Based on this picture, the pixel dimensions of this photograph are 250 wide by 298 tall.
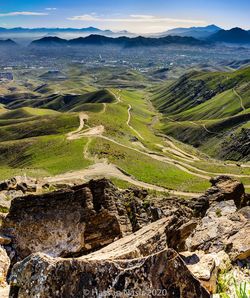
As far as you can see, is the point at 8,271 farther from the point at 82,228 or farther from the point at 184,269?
the point at 184,269

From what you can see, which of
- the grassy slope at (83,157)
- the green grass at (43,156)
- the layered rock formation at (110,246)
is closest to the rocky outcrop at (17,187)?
the green grass at (43,156)

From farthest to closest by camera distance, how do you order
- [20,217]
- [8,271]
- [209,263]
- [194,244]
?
1. [194,244]
2. [20,217]
3. [8,271]
4. [209,263]

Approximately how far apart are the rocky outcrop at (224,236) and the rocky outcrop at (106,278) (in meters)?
9.61

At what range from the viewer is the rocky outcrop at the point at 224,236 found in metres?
22.8

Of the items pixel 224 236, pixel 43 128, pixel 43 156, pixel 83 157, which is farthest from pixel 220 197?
pixel 43 128

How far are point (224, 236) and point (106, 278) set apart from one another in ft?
50.5

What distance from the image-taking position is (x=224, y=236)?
85.7 ft

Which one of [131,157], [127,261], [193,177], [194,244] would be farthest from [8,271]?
[131,157]

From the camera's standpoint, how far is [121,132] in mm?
159750

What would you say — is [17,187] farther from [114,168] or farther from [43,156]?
[43,156]

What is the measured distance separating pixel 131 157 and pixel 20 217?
9402 cm

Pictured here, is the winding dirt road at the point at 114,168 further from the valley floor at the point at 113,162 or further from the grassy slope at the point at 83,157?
the grassy slope at the point at 83,157

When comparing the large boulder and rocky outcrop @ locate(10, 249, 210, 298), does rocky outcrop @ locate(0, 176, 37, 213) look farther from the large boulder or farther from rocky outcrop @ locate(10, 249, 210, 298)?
rocky outcrop @ locate(10, 249, 210, 298)

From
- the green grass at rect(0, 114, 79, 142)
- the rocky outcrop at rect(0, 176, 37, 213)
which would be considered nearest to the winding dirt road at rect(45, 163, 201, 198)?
the rocky outcrop at rect(0, 176, 37, 213)
